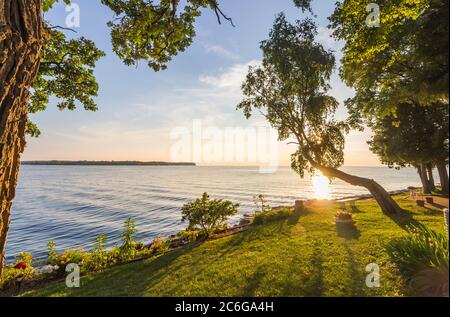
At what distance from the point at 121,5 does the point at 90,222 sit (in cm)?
3140

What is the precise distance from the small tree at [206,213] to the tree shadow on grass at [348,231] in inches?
280

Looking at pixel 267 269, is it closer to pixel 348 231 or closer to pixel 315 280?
pixel 315 280

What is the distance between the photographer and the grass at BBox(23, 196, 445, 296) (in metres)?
6.83

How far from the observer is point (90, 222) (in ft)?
108

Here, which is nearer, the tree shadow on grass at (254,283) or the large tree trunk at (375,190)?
the tree shadow on grass at (254,283)

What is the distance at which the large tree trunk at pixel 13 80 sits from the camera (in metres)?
4.61

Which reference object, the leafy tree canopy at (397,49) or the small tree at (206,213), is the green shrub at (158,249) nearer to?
the small tree at (206,213)

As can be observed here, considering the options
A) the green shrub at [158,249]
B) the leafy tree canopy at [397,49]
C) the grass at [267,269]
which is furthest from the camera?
the green shrub at [158,249]

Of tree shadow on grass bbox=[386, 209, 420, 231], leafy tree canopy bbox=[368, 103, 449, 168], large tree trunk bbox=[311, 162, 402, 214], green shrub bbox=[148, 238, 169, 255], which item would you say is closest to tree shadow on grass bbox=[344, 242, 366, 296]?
tree shadow on grass bbox=[386, 209, 420, 231]

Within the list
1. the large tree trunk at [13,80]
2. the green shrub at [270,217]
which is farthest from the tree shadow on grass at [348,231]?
the large tree trunk at [13,80]

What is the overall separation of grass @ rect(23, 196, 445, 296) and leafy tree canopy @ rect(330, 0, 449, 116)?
5.27 metres
